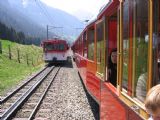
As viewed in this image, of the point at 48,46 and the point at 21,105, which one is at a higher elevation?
the point at 48,46

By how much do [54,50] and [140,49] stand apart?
34.4 metres

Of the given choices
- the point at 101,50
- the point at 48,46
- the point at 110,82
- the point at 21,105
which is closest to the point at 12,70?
the point at 48,46

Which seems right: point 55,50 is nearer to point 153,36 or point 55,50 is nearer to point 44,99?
point 44,99

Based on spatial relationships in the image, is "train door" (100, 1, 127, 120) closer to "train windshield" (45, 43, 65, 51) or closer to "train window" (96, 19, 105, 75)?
"train window" (96, 19, 105, 75)

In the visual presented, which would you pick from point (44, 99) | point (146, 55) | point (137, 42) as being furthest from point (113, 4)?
point (44, 99)

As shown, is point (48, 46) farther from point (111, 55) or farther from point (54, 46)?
point (111, 55)

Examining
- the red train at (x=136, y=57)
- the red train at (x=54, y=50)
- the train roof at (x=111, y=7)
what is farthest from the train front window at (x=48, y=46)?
the red train at (x=136, y=57)

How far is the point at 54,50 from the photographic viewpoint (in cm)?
3850

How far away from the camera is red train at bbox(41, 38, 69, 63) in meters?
38.0

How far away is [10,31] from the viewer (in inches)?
4574

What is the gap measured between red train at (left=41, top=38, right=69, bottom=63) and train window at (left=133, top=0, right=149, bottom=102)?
110 feet

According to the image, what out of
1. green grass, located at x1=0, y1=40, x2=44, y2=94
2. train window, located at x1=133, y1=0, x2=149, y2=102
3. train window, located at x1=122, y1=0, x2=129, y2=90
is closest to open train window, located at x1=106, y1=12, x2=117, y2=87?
train window, located at x1=122, y1=0, x2=129, y2=90

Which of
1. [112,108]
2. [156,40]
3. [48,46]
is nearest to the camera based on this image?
[156,40]

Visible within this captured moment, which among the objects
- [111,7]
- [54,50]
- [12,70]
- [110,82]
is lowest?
[12,70]
